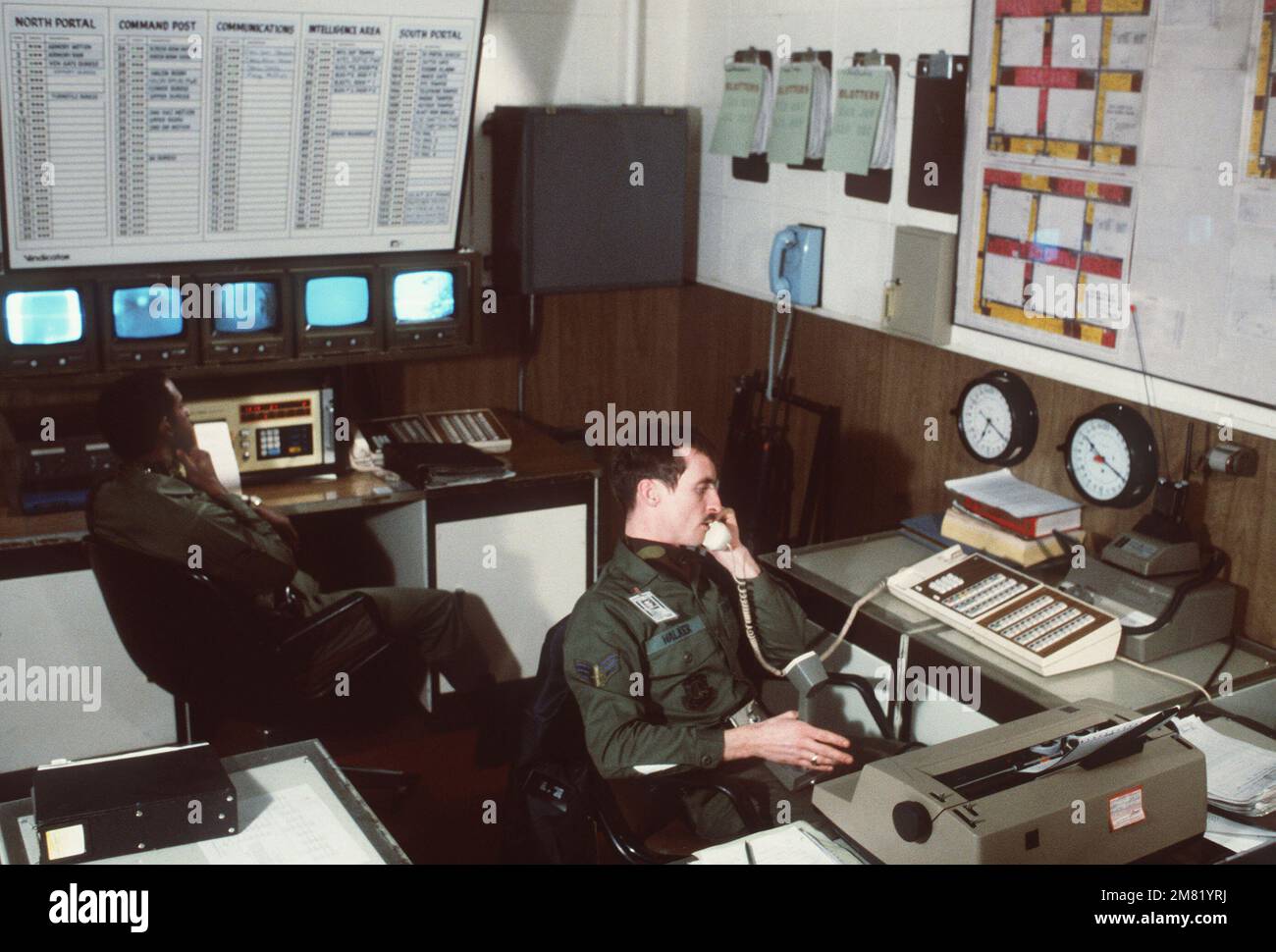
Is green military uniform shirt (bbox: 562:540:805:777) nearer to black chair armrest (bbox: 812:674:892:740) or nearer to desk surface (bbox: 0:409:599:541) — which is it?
black chair armrest (bbox: 812:674:892:740)

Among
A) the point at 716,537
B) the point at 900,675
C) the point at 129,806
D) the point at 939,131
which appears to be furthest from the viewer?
the point at 939,131

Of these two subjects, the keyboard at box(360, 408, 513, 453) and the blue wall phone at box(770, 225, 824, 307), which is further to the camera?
the keyboard at box(360, 408, 513, 453)

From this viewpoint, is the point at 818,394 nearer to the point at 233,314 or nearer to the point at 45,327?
the point at 233,314

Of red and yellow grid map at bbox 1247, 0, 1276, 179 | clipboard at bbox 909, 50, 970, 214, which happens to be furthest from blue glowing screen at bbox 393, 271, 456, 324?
red and yellow grid map at bbox 1247, 0, 1276, 179

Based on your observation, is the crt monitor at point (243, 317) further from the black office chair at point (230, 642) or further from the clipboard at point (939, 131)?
the clipboard at point (939, 131)

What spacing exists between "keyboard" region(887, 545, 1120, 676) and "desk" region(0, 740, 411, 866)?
1372mm

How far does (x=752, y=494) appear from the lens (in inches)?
169

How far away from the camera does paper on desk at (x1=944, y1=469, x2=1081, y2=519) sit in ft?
10.3

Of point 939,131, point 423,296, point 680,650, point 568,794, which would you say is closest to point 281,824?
point 568,794

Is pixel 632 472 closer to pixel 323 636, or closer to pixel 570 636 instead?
pixel 570 636

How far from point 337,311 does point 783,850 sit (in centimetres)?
254

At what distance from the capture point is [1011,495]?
10.6ft

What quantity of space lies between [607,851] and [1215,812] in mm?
1197

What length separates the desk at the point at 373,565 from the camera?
3535mm
